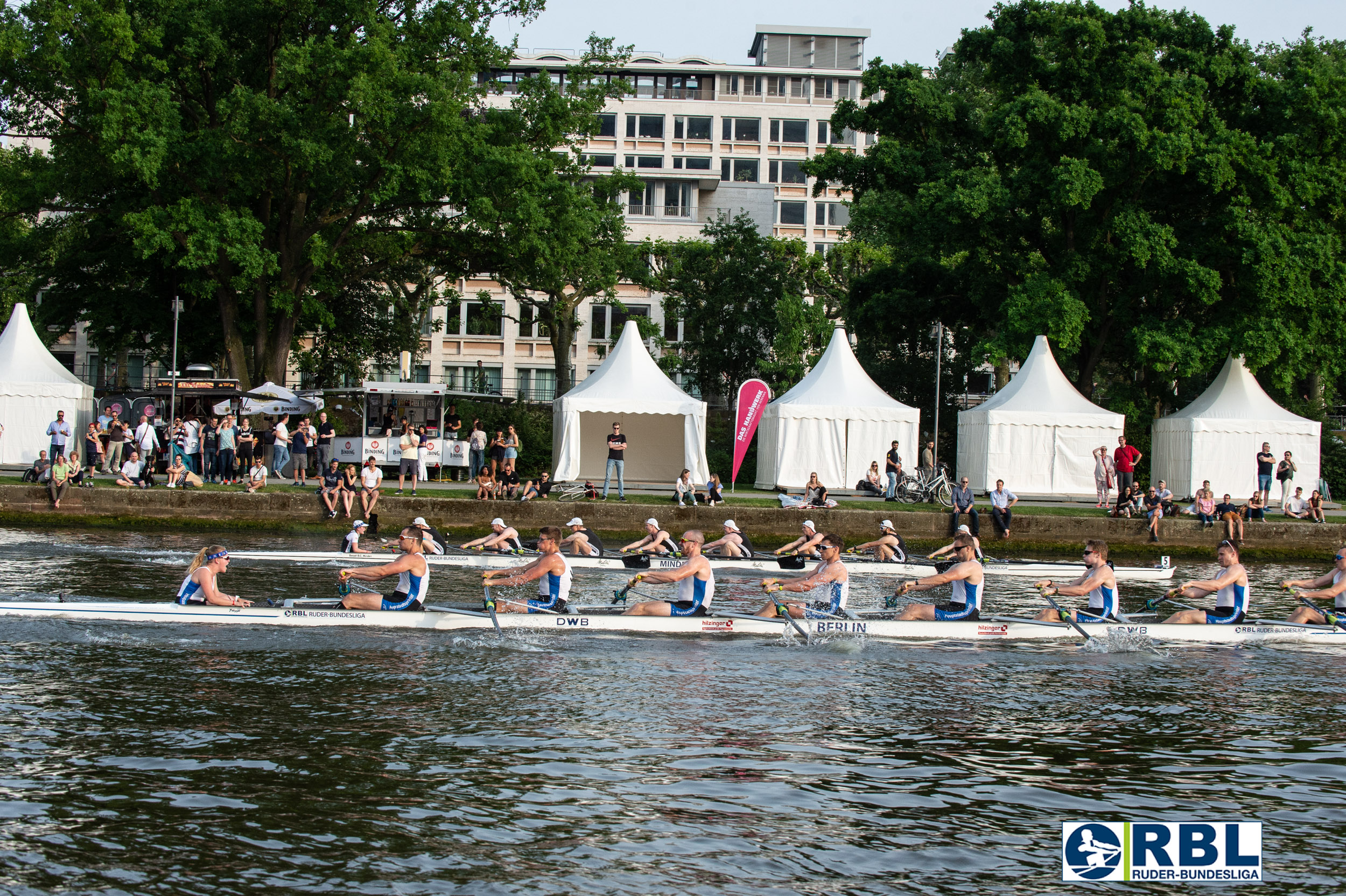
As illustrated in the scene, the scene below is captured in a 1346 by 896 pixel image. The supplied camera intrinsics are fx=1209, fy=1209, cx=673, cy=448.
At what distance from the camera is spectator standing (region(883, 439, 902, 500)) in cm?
3148

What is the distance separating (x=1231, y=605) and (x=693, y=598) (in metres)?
7.45

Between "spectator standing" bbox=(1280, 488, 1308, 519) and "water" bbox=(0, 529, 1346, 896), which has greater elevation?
"spectator standing" bbox=(1280, 488, 1308, 519)

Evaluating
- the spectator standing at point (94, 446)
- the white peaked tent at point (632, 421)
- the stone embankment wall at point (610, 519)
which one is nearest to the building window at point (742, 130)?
the white peaked tent at point (632, 421)

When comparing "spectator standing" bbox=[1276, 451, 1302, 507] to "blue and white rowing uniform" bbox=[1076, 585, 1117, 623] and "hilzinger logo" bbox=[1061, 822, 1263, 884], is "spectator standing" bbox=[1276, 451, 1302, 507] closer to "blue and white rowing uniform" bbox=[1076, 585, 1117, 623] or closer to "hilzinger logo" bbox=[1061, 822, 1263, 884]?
"blue and white rowing uniform" bbox=[1076, 585, 1117, 623]

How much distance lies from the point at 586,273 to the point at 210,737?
29996mm

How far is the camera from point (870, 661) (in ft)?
49.6

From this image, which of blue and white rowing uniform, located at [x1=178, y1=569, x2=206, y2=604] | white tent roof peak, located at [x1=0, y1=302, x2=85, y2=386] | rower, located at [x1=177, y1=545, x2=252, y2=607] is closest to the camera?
rower, located at [x1=177, y1=545, x2=252, y2=607]

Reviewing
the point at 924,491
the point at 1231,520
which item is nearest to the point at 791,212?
the point at 924,491

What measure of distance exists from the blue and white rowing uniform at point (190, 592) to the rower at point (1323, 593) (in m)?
14.8

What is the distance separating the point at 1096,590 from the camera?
659 inches

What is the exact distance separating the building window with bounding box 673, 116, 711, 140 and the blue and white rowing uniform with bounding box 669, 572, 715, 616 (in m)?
73.3

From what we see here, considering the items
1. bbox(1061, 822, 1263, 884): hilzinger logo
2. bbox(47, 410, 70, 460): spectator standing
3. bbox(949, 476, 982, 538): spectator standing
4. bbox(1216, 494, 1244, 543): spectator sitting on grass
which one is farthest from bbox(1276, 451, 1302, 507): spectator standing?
bbox(47, 410, 70, 460): spectator standing

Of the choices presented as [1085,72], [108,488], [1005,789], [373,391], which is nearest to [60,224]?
[373,391]

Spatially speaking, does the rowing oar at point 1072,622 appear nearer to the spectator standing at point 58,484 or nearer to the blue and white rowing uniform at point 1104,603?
the blue and white rowing uniform at point 1104,603
